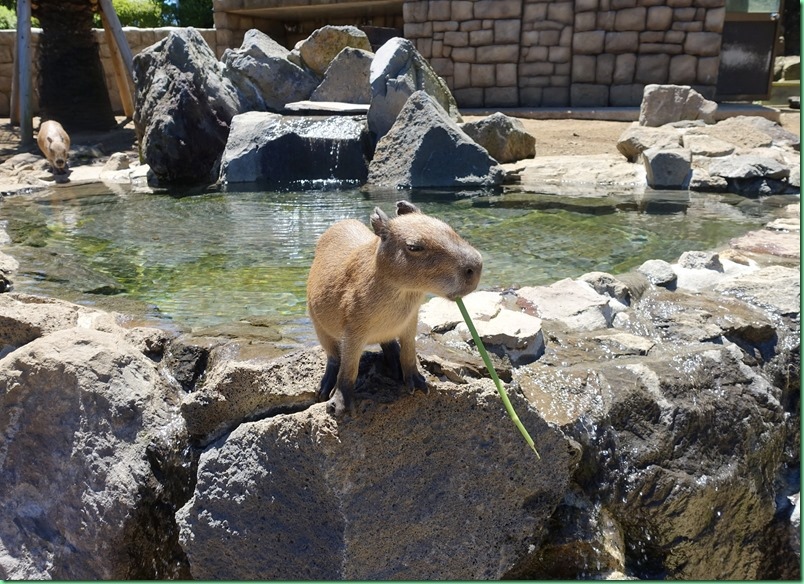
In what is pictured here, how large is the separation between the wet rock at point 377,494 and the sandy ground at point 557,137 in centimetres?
810

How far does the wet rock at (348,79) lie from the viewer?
11.1 metres

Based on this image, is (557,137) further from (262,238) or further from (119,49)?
(119,49)

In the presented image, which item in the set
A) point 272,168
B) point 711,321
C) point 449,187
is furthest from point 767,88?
point 711,321

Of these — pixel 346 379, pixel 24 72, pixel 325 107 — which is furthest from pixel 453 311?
pixel 24 72

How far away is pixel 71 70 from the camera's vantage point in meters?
13.4

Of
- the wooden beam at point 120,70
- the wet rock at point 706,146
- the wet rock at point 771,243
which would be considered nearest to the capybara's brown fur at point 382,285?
the wet rock at point 771,243

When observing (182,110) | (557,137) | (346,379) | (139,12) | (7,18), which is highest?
(139,12)

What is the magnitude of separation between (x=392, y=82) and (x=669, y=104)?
4.00 m

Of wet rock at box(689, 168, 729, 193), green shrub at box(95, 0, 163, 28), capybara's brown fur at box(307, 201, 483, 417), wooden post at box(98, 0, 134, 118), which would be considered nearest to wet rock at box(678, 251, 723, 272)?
capybara's brown fur at box(307, 201, 483, 417)

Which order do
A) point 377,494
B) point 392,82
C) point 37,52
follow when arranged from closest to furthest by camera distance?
point 377,494 → point 392,82 → point 37,52

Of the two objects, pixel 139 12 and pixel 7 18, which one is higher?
pixel 139 12

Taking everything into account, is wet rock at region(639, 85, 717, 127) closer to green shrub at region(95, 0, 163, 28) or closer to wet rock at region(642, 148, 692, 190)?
wet rock at region(642, 148, 692, 190)

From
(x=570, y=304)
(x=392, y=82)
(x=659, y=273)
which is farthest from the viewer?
(x=392, y=82)

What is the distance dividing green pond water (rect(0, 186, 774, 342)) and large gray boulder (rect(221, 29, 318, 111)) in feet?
9.73
